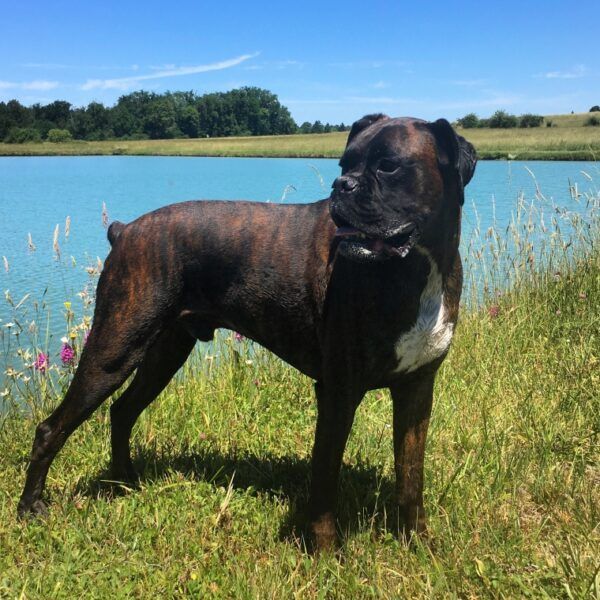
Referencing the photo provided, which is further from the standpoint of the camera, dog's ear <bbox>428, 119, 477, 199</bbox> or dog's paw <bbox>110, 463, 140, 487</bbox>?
dog's paw <bbox>110, 463, 140, 487</bbox>

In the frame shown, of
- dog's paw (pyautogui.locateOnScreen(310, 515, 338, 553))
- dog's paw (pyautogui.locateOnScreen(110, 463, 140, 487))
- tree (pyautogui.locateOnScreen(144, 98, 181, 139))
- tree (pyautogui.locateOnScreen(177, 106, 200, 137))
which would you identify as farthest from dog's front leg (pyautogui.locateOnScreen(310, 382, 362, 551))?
tree (pyautogui.locateOnScreen(177, 106, 200, 137))

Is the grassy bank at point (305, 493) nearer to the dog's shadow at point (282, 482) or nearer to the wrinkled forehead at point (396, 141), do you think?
the dog's shadow at point (282, 482)

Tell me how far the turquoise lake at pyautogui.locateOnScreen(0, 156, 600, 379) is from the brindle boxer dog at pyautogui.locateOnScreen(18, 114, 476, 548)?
1505 mm

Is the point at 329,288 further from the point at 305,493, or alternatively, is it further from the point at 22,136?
the point at 22,136

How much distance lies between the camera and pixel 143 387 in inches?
122

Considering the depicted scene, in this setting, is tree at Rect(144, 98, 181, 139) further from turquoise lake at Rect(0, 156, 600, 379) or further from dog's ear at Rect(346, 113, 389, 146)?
dog's ear at Rect(346, 113, 389, 146)

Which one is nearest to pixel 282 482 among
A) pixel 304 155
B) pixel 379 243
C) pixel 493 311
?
pixel 379 243

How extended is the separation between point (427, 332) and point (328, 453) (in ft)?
2.13

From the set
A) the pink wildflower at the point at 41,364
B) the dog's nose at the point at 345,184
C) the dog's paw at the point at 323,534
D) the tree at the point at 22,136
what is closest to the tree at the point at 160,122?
the tree at the point at 22,136

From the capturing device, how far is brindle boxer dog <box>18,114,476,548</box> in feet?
6.61

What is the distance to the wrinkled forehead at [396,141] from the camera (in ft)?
6.55

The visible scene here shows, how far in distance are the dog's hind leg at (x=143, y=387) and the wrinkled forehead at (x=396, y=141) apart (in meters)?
1.43

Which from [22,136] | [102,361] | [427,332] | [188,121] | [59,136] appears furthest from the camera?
[188,121]

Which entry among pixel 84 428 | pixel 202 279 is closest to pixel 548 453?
pixel 202 279
